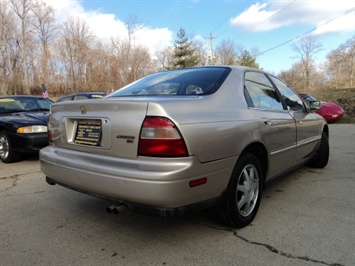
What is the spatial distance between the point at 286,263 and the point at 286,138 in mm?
1616

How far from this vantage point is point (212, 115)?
95.0 inches

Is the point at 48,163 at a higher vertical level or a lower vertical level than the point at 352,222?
higher

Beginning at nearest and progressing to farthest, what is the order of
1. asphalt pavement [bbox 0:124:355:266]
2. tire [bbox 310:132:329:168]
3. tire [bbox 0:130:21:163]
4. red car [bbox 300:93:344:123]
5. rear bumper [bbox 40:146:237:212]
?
rear bumper [bbox 40:146:237:212]
asphalt pavement [bbox 0:124:355:266]
tire [bbox 310:132:329:168]
tire [bbox 0:130:21:163]
red car [bbox 300:93:344:123]

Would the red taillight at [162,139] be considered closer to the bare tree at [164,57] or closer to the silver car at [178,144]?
the silver car at [178,144]

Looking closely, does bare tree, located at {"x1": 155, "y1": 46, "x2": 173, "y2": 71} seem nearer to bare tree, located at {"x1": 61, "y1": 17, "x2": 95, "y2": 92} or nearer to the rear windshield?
bare tree, located at {"x1": 61, "y1": 17, "x2": 95, "y2": 92}

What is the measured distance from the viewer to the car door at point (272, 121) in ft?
9.96

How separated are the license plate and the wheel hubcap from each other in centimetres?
130

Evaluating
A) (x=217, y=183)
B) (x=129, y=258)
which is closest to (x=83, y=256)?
(x=129, y=258)

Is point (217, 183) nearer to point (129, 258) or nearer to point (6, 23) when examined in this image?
point (129, 258)

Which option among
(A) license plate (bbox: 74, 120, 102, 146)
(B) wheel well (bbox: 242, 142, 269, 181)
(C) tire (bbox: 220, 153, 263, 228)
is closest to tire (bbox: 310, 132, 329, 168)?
(B) wheel well (bbox: 242, 142, 269, 181)

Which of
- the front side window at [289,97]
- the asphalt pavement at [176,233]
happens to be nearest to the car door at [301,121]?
the front side window at [289,97]

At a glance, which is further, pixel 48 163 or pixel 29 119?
pixel 29 119

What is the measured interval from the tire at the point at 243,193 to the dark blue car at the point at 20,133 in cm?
416

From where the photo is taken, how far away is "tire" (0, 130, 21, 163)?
19.0ft
